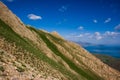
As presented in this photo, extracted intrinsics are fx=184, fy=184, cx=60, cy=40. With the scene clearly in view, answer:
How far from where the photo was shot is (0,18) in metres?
51.0

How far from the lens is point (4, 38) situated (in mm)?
36438

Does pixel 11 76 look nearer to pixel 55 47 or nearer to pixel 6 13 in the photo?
pixel 6 13

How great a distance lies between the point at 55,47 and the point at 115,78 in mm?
38267

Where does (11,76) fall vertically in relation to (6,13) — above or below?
below

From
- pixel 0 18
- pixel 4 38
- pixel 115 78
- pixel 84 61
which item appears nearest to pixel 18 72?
pixel 4 38

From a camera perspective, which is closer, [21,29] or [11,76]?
[11,76]

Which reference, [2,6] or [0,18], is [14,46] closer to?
[0,18]

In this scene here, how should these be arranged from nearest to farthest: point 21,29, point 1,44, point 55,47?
point 1,44 < point 21,29 < point 55,47

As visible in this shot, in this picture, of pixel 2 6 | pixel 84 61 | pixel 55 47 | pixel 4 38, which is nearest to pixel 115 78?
pixel 84 61

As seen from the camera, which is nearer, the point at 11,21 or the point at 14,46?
the point at 14,46

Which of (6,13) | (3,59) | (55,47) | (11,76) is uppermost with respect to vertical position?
(6,13)

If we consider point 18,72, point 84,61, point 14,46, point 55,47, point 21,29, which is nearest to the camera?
point 18,72

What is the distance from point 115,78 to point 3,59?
79.3m

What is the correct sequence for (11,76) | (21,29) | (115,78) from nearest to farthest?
(11,76), (21,29), (115,78)
